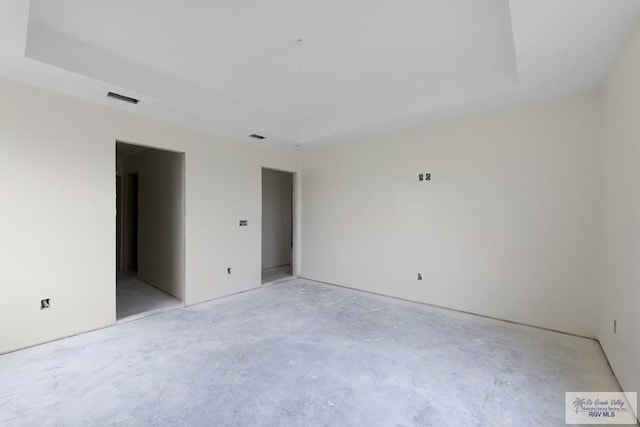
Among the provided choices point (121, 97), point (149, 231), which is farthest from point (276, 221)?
point (121, 97)

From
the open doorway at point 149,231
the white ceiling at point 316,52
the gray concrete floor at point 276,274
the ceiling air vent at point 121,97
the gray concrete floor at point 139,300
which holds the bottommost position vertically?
the gray concrete floor at point 276,274

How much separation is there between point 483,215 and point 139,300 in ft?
15.9

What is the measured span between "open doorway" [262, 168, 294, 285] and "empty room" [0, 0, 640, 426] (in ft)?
5.44

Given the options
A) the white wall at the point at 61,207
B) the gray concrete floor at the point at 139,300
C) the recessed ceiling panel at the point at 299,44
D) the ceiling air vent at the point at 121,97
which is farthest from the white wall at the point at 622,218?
the gray concrete floor at the point at 139,300

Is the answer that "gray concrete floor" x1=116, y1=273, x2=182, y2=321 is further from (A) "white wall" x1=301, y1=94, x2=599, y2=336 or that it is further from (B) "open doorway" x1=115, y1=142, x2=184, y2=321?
(A) "white wall" x1=301, y1=94, x2=599, y2=336

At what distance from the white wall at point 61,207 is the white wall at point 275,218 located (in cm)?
256

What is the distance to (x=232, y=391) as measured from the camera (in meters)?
2.02

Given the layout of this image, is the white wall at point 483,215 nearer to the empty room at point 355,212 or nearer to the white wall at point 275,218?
the empty room at point 355,212

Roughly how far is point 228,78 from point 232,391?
3.02 meters

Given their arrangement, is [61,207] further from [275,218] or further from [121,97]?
[275,218]

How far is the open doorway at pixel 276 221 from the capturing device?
6.50 meters

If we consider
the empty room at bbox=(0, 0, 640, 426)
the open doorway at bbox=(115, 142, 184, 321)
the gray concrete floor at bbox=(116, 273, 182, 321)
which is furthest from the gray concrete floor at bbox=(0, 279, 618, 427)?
the open doorway at bbox=(115, 142, 184, 321)

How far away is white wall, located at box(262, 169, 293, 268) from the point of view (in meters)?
6.53

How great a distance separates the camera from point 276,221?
6.76 metres
